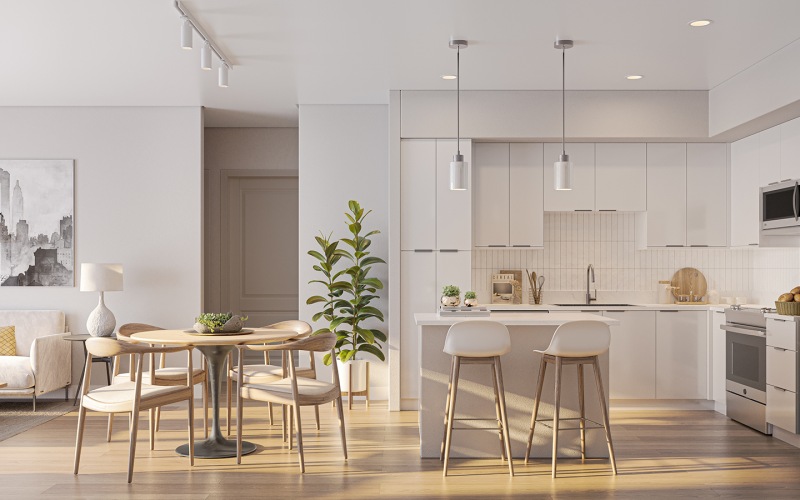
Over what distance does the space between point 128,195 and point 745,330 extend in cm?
562

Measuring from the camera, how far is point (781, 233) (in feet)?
19.4

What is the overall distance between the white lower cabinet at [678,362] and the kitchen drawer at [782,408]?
1.17 m

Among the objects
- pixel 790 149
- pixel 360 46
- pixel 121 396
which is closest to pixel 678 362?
pixel 790 149

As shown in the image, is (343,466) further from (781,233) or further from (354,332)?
(781,233)

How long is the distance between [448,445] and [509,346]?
70 cm

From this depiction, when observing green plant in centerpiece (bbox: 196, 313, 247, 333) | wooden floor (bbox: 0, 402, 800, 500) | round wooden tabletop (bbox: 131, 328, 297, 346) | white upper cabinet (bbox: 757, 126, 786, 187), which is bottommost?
wooden floor (bbox: 0, 402, 800, 500)

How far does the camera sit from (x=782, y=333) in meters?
5.30

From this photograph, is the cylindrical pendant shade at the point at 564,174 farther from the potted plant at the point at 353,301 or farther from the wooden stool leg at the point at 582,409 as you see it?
the potted plant at the point at 353,301

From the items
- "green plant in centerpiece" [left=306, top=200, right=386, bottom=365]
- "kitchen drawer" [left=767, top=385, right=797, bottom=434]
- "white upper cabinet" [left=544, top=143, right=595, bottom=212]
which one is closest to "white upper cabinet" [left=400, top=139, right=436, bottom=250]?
"green plant in centerpiece" [left=306, top=200, right=386, bottom=365]

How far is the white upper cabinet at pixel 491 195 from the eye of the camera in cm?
689

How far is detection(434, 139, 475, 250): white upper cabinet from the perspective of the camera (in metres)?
6.65

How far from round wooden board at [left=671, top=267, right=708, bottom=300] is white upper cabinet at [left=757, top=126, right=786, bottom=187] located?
3.73 feet

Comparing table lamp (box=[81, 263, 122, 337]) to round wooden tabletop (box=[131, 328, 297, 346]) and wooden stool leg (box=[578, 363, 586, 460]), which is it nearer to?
round wooden tabletop (box=[131, 328, 297, 346])

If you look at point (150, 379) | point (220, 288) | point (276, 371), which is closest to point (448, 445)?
point (276, 371)
